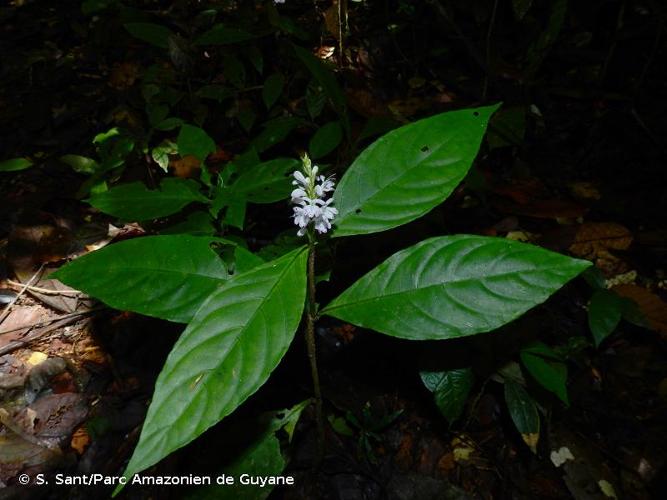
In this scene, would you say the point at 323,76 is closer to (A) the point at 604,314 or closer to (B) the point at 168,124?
(B) the point at 168,124

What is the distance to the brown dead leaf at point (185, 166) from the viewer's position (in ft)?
9.57

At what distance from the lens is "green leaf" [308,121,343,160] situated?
229 cm

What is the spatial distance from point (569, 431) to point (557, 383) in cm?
41

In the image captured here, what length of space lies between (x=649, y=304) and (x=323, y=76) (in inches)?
73.9

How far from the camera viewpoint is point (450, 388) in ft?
5.47

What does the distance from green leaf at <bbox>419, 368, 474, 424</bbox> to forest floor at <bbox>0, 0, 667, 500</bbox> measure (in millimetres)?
50

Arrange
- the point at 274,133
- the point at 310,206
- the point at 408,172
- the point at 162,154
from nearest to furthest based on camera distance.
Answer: the point at 310,206 → the point at 408,172 → the point at 274,133 → the point at 162,154

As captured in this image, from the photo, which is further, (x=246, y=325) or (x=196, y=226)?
(x=196, y=226)

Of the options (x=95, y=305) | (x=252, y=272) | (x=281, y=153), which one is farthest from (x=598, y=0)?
(x=95, y=305)

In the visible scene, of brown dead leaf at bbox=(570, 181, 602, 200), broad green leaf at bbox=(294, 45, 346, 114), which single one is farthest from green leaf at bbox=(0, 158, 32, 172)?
brown dead leaf at bbox=(570, 181, 602, 200)

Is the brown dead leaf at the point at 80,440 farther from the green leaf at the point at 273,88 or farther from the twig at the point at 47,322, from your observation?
the green leaf at the point at 273,88

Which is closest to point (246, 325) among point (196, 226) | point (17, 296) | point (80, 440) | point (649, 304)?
point (196, 226)

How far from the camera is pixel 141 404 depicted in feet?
6.31

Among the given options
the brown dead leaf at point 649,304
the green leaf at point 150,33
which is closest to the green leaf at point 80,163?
the green leaf at point 150,33
